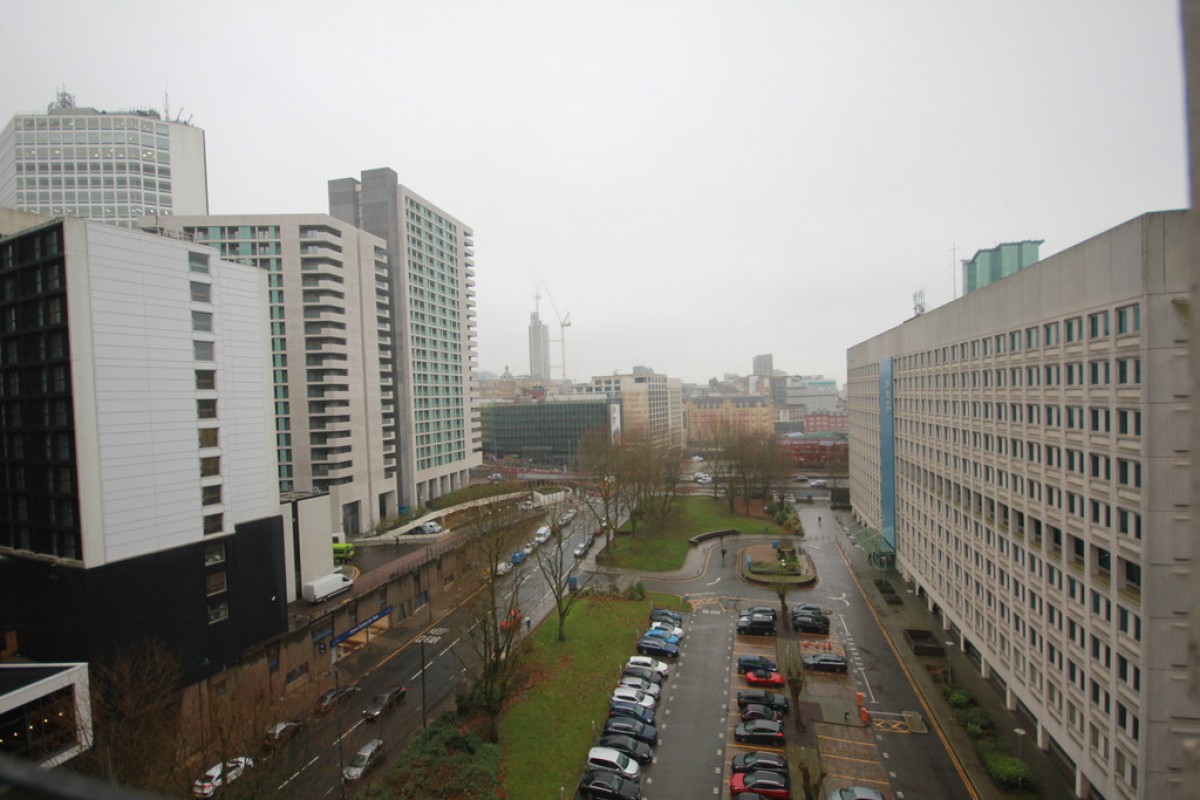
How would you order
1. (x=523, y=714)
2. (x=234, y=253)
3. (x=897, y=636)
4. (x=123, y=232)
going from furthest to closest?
(x=234, y=253)
(x=897, y=636)
(x=523, y=714)
(x=123, y=232)

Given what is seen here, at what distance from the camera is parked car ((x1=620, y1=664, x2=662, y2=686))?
2431cm

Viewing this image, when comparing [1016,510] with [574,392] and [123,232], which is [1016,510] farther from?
[574,392]

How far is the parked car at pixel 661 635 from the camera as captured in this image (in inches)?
1094

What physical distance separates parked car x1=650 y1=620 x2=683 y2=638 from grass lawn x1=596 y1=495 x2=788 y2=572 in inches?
371

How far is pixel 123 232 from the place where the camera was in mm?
19844

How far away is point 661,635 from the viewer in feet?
92.2

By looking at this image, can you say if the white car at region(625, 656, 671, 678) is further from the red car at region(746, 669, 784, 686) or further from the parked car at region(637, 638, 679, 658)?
the red car at region(746, 669, 784, 686)

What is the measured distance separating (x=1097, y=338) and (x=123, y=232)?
27.5 meters

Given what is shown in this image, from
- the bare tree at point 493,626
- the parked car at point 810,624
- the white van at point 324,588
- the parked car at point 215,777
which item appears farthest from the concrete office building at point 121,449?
the parked car at point 810,624

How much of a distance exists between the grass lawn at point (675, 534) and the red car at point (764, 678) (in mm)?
15164

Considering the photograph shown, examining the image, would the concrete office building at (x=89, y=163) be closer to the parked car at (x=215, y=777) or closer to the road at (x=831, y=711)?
the parked car at (x=215, y=777)

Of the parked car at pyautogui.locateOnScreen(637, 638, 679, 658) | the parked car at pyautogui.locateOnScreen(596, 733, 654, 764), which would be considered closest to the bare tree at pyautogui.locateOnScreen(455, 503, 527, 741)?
the parked car at pyautogui.locateOnScreen(596, 733, 654, 764)

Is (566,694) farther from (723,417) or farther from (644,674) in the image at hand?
(723,417)

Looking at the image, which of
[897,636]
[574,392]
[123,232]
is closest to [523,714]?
[897,636]
